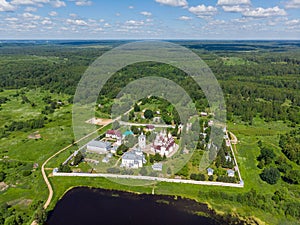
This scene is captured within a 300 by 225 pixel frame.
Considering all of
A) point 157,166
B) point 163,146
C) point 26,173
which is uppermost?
point 163,146

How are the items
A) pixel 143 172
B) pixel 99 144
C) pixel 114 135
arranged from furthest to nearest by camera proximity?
pixel 114 135
pixel 99 144
pixel 143 172

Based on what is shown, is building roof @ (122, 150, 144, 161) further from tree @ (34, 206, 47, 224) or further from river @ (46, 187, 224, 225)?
tree @ (34, 206, 47, 224)

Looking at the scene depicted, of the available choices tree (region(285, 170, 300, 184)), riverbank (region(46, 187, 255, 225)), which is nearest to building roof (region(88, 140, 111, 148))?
riverbank (region(46, 187, 255, 225))

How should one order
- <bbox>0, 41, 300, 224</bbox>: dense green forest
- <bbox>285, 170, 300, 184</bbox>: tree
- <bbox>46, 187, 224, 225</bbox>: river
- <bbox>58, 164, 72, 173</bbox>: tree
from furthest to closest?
1. <bbox>58, 164, 72, 173</bbox>: tree
2. <bbox>285, 170, 300, 184</bbox>: tree
3. <bbox>0, 41, 300, 224</bbox>: dense green forest
4. <bbox>46, 187, 224, 225</bbox>: river

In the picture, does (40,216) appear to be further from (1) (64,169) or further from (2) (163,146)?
(2) (163,146)

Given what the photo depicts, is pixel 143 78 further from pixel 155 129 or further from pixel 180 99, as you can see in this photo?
pixel 155 129

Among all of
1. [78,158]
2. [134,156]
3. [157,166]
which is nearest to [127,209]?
[157,166]

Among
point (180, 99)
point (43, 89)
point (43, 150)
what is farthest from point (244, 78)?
point (43, 150)

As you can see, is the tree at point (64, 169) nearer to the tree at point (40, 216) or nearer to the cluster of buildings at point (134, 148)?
the cluster of buildings at point (134, 148)
